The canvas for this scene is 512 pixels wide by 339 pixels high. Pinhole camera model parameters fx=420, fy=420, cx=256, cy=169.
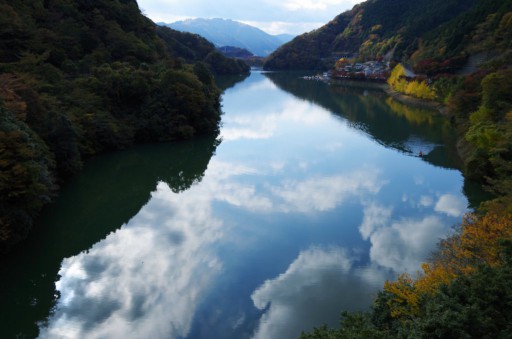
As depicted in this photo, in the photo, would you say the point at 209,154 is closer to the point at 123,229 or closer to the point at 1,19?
the point at 123,229

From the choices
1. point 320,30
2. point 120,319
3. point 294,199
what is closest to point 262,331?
point 120,319

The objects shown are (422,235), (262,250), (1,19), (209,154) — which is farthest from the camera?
(1,19)

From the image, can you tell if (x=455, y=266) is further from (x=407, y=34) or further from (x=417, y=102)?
(x=407, y=34)

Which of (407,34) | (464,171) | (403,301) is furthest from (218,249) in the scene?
(407,34)

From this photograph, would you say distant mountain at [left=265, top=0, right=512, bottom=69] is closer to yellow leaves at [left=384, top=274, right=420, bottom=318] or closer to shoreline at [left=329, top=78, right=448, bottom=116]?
shoreline at [left=329, top=78, right=448, bottom=116]

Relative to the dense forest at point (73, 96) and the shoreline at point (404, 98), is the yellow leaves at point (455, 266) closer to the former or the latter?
the dense forest at point (73, 96)

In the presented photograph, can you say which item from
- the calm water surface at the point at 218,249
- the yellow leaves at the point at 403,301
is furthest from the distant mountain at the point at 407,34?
the yellow leaves at the point at 403,301
